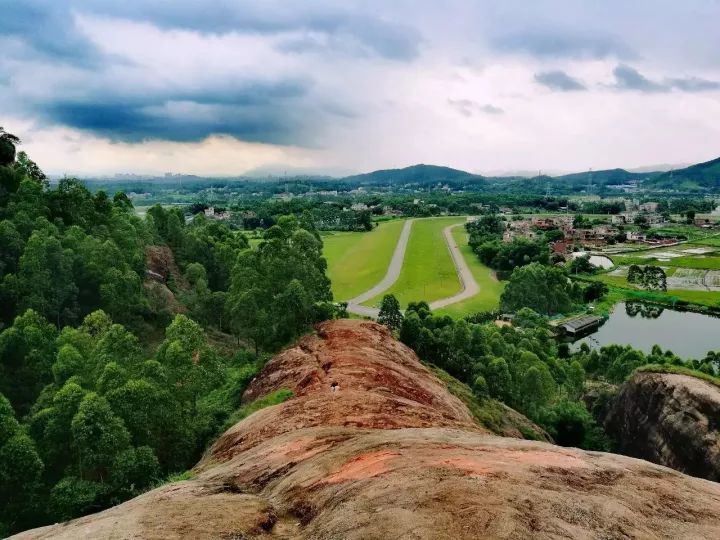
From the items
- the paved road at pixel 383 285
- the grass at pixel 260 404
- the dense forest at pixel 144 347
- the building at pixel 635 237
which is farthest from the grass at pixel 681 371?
the building at pixel 635 237

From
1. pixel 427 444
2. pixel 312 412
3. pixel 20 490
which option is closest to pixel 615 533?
pixel 427 444

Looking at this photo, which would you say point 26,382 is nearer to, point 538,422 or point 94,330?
point 94,330

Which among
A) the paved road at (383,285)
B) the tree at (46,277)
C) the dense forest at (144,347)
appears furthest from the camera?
the paved road at (383,285)

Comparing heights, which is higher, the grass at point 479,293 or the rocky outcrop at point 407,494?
the rocky outcrop at point 407,494

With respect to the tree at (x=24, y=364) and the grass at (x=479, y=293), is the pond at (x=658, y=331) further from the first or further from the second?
the tree at (x=24, y=364)

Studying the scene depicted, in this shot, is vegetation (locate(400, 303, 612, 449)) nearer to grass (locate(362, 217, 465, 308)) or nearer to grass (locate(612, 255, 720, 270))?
grass (locate(362, 217, 465, 308))

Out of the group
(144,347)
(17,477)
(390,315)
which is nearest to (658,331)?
(390,315)

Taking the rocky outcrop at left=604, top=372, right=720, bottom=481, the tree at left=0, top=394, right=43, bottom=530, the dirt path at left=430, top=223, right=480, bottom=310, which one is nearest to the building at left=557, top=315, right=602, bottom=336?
the dirt path at left=430, top=223, right=480, bottom=310
